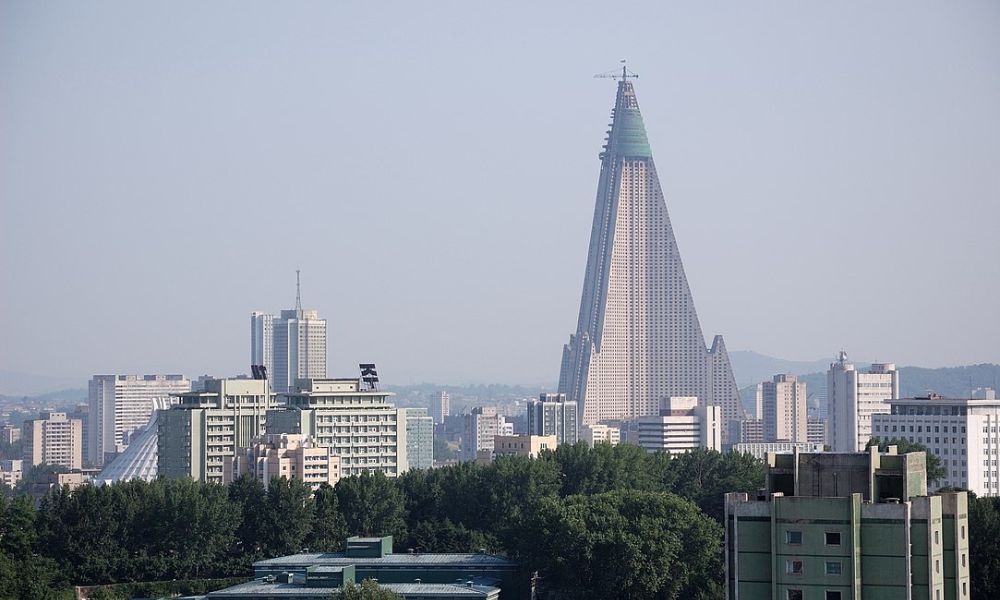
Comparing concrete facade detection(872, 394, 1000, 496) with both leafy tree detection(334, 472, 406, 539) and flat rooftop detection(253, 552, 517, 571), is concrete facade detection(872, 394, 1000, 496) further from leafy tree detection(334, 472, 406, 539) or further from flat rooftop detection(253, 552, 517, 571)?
flat rooftop detection(253, 552, 517, 571)

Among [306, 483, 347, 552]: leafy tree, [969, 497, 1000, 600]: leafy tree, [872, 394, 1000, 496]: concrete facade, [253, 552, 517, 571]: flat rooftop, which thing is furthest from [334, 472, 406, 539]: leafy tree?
[872, 394, 1000, 496]: concrete facade

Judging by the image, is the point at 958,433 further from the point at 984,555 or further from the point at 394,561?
the point at 984,555

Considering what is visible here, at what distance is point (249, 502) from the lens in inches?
4016

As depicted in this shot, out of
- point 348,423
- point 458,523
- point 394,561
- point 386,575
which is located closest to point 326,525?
point 458,523

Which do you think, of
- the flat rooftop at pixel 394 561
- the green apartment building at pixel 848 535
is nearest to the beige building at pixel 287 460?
the flat rooftop at pixel 394 561

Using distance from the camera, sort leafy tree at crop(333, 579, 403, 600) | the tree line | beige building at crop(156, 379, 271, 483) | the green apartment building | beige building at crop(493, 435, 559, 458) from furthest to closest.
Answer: beige building at crop(493, 435, 559, 458), beige building at crop(156, 379, 271, 483), the tree line, leafy tree at crop(333, 579, 403, 600), the green apartment building

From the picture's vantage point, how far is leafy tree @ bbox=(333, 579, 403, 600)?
68.8m

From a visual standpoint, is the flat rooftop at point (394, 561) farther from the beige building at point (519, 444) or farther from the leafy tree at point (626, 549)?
the beige building at point (519, 444)

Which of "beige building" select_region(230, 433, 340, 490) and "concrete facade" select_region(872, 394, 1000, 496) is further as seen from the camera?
"concrete facade" select_region(872, 394, 1000, 496)

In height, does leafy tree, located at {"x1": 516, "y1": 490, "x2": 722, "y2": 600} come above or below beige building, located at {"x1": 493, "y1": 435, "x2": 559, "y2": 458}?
below

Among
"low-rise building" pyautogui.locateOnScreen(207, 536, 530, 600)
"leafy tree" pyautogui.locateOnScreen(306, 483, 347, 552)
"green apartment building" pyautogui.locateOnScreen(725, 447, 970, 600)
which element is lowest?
"low-rise building" pyautogui.locateOnScreen(207, 536, 530, 600)

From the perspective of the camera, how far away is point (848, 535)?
4038cm

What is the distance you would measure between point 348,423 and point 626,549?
273 ft

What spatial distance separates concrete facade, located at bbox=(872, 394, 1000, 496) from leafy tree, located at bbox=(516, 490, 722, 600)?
68.2 meters
